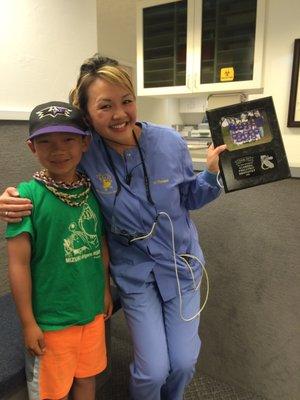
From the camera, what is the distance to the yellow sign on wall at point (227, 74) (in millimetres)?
3016

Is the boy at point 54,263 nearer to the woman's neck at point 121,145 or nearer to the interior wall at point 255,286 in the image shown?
the woman's neck at point 121,145

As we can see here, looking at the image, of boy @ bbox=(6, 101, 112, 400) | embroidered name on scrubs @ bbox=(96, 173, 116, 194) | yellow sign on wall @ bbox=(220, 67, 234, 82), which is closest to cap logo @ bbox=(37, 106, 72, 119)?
boy @ bbox=(6, 101, 112, 400)

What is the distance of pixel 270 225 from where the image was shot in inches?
53.1

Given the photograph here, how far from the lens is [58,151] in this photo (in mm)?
911

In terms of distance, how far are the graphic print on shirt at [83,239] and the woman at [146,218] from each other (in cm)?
9

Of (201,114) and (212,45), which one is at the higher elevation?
(212,45)

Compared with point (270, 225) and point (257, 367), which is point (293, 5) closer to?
point (270, 225)

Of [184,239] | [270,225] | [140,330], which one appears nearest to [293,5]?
[270,225]

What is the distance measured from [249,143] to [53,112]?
1.95ft

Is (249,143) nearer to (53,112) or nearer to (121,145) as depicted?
(121,145)

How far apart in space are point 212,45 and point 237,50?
0.23m

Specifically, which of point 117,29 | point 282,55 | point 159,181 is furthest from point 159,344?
point 282,55

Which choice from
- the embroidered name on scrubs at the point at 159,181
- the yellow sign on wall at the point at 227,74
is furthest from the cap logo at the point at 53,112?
the yellow sign on wall at the point at 227,74

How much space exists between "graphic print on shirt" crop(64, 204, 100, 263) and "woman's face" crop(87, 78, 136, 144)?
26 cm
